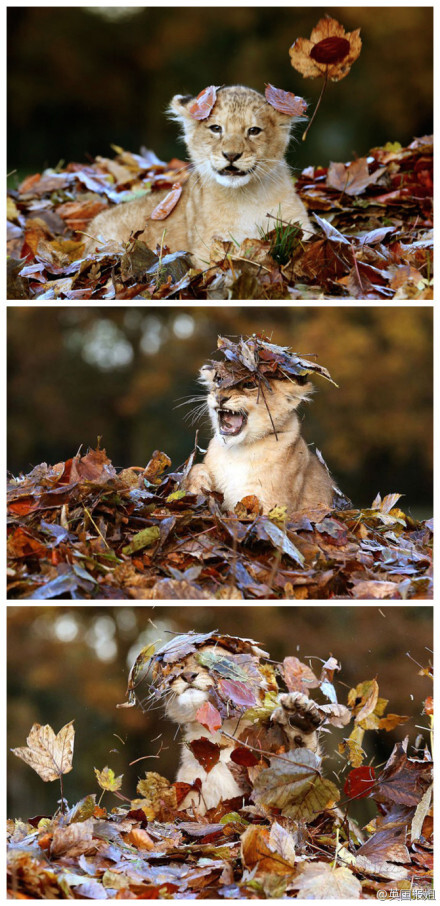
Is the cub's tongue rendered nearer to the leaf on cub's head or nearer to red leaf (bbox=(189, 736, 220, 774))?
the leaf on cub's head

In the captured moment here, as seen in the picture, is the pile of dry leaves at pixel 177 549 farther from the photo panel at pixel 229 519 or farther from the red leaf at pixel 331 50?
the red leaf at pixel 331 50

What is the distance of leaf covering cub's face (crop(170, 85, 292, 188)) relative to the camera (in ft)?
13.4

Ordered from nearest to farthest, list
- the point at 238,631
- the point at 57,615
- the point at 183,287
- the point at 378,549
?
the point at 378,549, the point at 183,287, the point at 238,631, the point at 57,615

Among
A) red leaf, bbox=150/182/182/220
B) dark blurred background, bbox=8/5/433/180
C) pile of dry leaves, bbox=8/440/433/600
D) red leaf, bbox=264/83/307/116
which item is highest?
dark blurred background, bbox=8/5/433/180

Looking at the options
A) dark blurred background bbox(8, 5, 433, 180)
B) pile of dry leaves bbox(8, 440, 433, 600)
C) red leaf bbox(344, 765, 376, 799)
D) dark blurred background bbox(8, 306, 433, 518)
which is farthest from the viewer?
dark blurred background bbox(8, 5, 433, 180)

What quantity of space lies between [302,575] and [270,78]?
329 inches

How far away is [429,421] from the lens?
9.64 metres

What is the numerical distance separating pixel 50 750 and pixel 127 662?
5.62 meters

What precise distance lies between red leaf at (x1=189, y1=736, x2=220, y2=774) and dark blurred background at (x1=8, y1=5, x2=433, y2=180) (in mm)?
7478

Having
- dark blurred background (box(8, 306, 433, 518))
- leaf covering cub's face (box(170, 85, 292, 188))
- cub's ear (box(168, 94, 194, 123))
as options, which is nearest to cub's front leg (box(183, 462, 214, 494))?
leaf covering cub's face (box(170, 85, 292, 188))

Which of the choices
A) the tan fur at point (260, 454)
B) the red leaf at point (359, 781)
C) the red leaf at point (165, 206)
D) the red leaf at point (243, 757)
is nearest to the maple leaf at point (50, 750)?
the red leaf at point (243, 757)

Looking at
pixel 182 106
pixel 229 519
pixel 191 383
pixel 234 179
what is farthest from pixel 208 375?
pixel 191 383

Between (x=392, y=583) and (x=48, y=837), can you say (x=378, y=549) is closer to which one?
(x=392, y=583)
